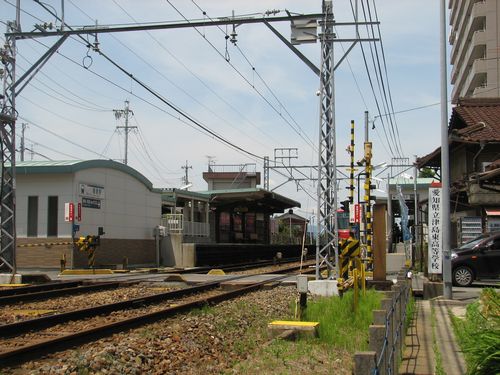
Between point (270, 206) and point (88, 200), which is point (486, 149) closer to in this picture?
point (88, 200)

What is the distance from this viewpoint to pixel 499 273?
58.1ft

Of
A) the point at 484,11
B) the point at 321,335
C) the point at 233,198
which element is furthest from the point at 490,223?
the point at 484,11

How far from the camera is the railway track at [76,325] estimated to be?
782cm

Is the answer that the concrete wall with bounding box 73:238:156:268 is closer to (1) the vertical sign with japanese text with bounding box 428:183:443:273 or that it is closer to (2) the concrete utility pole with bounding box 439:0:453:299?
(1) the vertical sign with japanese text with bounding box 428:183:443:273

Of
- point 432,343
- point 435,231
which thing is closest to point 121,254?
point 435,231

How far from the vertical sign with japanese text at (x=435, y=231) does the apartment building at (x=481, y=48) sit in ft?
138

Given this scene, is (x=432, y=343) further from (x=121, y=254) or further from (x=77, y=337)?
(x=121, y=254)

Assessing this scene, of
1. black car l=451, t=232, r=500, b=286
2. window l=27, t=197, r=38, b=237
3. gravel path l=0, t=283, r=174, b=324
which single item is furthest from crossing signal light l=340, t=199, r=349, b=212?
window l=27, t=197, r=38, b=237

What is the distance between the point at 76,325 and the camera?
10328 millimetres

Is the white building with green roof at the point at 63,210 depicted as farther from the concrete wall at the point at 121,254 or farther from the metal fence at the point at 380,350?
the metal fence at the point at 380,350

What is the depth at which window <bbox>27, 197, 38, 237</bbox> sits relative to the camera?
29062 mm

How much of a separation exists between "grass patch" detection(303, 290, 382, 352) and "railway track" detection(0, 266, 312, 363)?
9.67 ft

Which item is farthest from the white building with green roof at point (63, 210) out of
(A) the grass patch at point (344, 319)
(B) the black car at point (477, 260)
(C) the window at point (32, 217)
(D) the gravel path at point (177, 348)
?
(A) the grass patch at point (344, 319)

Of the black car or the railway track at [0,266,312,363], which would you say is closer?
the railway track at [0,266,312,363]
